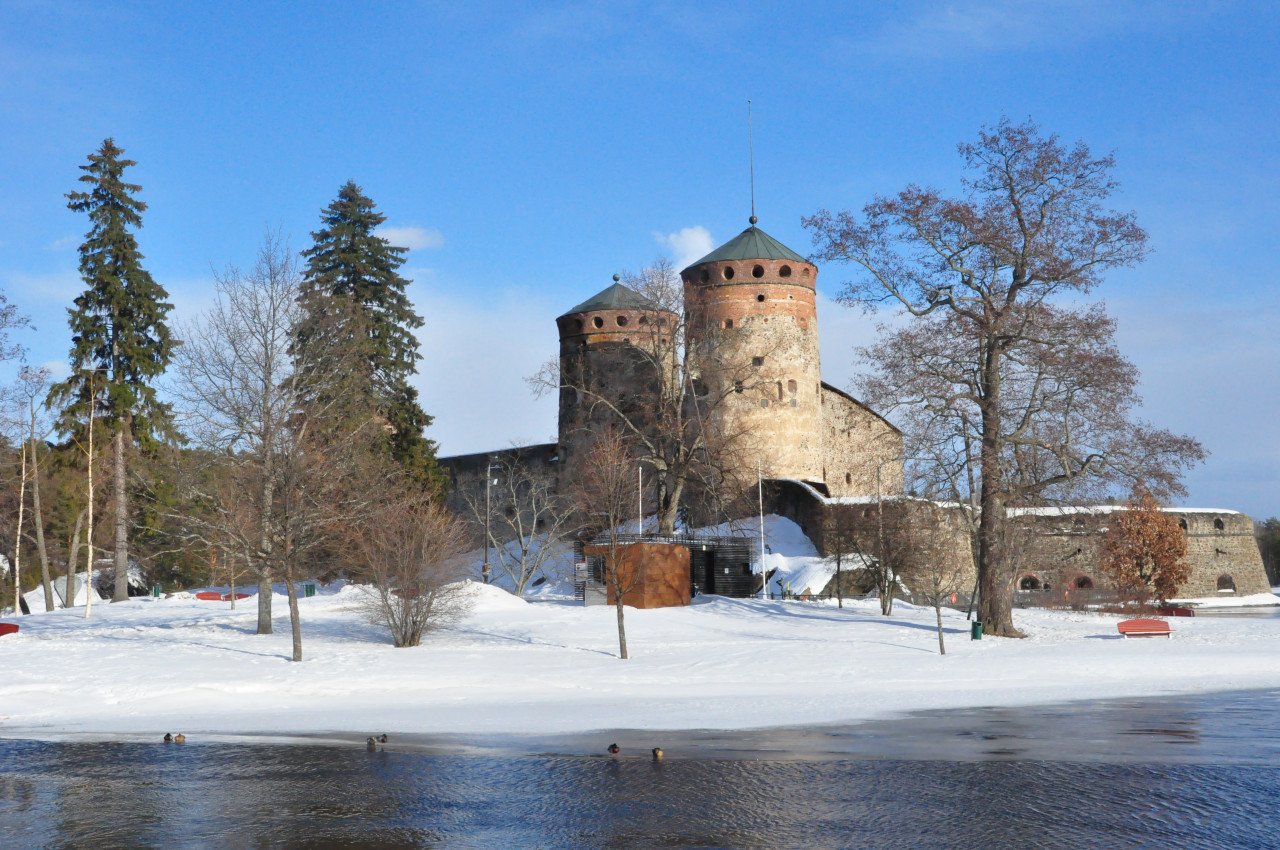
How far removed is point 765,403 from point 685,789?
140 feet

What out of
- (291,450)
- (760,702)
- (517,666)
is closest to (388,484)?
(291,450)

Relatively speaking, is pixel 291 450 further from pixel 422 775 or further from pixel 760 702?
pixel 422 775

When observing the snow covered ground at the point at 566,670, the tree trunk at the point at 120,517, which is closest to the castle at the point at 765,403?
the snow covered ground at the point at 566,670

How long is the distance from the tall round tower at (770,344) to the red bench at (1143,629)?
2382cm

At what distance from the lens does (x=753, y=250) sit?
52.3 metres

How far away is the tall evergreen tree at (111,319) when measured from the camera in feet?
123

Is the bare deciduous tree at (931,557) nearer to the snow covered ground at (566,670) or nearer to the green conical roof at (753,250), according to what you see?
the snow covered ground at (566,670)

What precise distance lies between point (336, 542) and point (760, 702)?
23518 millimetres

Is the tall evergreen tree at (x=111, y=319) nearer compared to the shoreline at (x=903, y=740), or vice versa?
the shoreline at (x=903, y=740)

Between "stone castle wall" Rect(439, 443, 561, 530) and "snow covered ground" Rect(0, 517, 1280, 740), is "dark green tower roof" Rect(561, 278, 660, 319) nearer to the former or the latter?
"stone castle wall" Rect(439, 443, 561, 530)

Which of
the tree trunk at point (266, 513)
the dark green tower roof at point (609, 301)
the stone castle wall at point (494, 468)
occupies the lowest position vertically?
the tree trunk at point (266, 513)

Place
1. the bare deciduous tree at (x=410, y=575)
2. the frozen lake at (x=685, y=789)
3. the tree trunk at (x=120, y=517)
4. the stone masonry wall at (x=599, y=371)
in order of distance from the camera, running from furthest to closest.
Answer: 1. the stone masonry wall at (x=599, y=371)
2. the tree trunk at (x=120, y=517)
3. the bare deciduous tree at (x=410, y=575)
4. the frozen lake at (x=685, y=789)

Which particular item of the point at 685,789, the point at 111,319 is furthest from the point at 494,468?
the point at 685,789

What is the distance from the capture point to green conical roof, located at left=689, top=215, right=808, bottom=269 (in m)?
52.0
